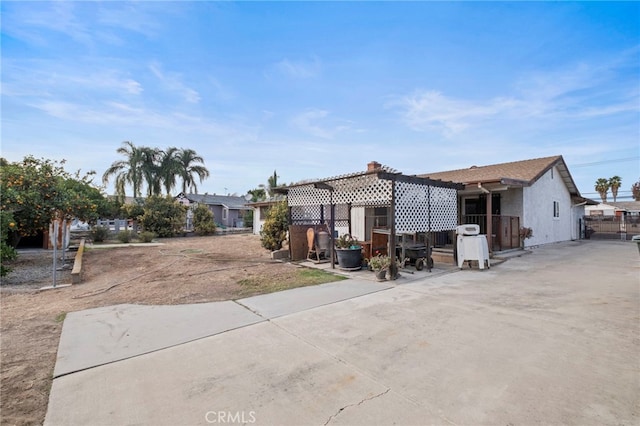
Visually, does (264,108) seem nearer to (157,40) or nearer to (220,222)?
(157,40)

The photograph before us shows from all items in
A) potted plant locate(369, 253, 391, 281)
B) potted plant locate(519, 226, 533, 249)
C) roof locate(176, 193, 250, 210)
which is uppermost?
roof locate(176, 193, 250, 210)

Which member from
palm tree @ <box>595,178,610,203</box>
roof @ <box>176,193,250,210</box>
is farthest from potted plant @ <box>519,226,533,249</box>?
palm tree @ <box>595,178,610,203</box>

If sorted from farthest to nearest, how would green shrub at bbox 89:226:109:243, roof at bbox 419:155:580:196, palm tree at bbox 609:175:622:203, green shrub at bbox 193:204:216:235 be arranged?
palm tree at bbox 609:175:622:203
green shrub at bbox 193:204:216:235
green shrub at bbox 89:226:109:243
roof at bbox 419:155:580:196

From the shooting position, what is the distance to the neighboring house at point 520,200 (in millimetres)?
11524

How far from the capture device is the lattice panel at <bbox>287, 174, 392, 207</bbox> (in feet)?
25.1

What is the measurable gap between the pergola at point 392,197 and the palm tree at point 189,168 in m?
23.3

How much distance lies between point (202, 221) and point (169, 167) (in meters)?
9.78

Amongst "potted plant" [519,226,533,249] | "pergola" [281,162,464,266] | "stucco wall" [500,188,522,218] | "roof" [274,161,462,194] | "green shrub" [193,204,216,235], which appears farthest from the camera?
"green shrub" [193,204,216,235]

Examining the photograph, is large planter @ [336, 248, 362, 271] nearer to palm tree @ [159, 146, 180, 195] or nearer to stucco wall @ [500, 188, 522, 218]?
stucco wall @ [500, 188, 522, 218]

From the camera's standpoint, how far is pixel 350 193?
8.72 meters

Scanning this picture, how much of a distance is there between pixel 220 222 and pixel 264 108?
77.1 feet

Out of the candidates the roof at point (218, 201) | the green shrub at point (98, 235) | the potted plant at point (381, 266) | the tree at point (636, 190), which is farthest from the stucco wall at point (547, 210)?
the tree at point (636, 190)

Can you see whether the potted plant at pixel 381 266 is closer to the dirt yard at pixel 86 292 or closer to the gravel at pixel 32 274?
the dirt yard at pixel 86 292

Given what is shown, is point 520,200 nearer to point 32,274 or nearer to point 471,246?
point 471,246
